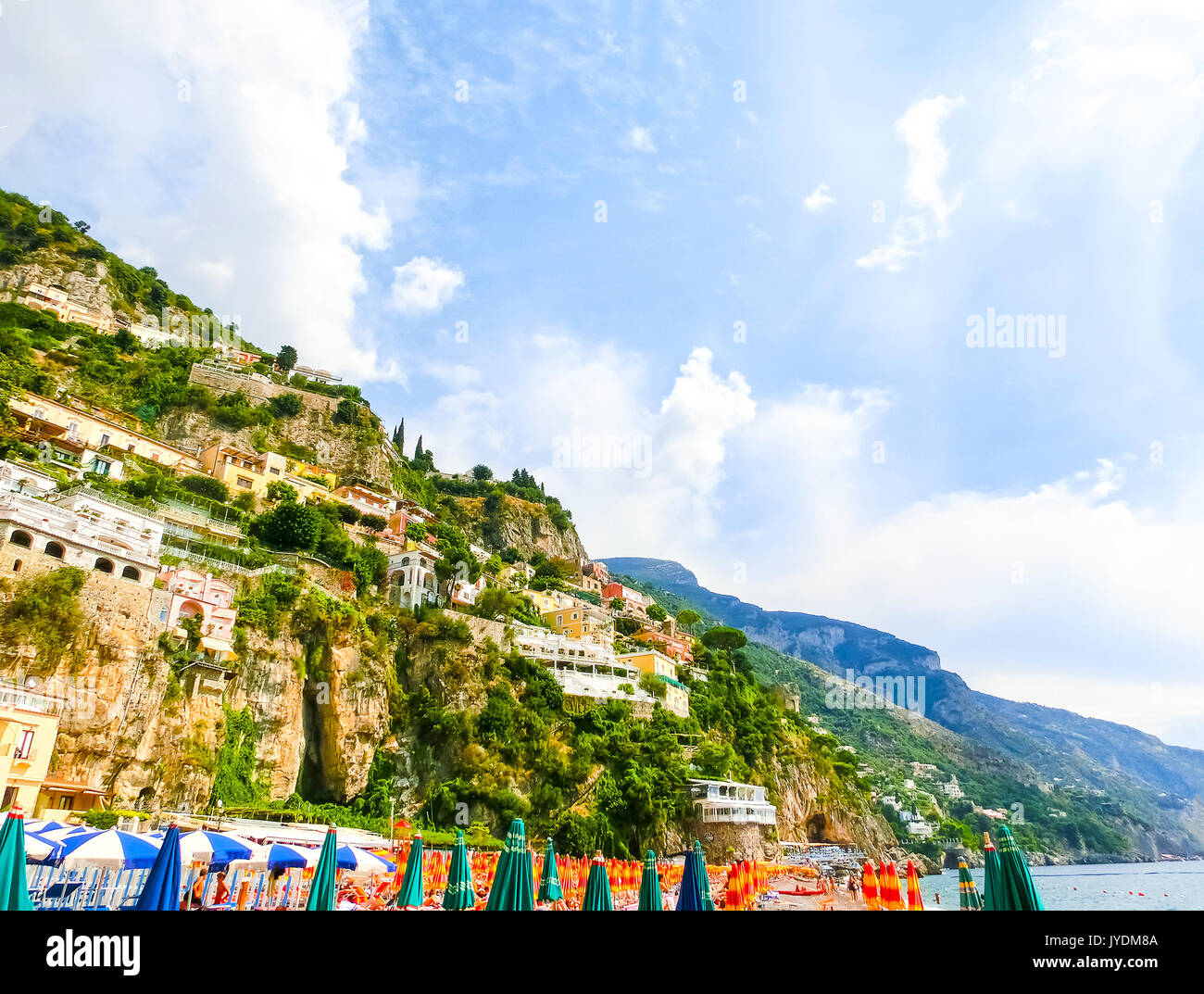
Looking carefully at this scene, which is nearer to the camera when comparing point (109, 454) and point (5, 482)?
point (5, 482)

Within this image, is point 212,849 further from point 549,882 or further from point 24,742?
point 24,742

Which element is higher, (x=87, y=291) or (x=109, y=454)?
(x=87, y=291)

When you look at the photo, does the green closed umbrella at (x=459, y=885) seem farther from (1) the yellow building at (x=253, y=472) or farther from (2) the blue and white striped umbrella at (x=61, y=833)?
(1) the yellow building at (x=253, y=472)

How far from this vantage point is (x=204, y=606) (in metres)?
30.3

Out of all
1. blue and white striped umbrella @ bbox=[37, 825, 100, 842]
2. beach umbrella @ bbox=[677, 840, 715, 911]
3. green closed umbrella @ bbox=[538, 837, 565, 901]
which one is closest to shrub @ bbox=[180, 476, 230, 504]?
blue and white striped umbrella @ bbox=[37, 825, 100, 842]

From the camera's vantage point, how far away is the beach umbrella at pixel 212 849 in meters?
15.5

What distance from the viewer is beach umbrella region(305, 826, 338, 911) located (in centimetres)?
1205

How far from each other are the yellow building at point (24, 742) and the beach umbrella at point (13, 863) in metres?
15.0

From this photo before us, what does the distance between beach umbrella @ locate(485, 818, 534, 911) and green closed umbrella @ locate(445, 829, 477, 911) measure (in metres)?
1.11

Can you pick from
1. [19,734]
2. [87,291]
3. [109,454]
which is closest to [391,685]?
[19,734]

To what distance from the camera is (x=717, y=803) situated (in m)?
42.7

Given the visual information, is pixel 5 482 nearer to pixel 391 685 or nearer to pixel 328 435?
pixel 391 685

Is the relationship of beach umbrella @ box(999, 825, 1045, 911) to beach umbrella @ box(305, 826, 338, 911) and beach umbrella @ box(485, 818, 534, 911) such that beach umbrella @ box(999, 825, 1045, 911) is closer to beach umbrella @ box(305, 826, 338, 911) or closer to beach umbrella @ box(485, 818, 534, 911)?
beach umbrella @ box(485, 818, 534, 911)
